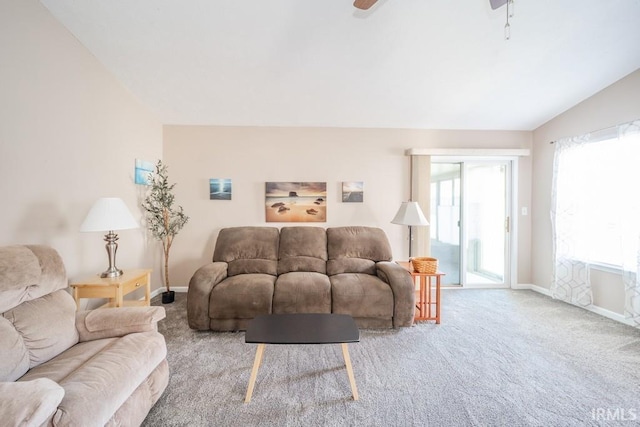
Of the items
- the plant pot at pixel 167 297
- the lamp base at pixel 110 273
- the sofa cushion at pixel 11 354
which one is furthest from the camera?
the plant pot at pixel 167 297

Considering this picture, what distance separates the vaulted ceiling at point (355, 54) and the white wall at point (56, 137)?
227mm

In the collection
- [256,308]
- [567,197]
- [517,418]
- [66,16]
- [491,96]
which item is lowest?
[517,418]

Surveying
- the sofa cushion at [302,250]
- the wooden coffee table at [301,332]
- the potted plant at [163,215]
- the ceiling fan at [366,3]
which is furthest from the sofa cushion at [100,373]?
the ceiling fan at [366,3]

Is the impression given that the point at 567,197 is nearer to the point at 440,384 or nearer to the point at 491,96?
the point at 491,96

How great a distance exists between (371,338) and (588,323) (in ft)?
7.97

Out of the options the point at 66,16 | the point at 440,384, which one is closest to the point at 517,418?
the point at 440,384

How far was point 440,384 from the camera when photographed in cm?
184

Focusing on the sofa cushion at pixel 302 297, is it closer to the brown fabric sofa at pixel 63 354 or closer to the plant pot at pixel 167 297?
the brown fabric sofa at pixel 63 354

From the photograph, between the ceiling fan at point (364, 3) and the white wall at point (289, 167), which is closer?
the ceiling fan at point (364, 3)

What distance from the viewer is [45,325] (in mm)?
1490

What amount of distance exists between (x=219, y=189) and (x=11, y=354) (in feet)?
8.63

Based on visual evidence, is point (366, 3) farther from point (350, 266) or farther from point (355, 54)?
point (350, 266)
